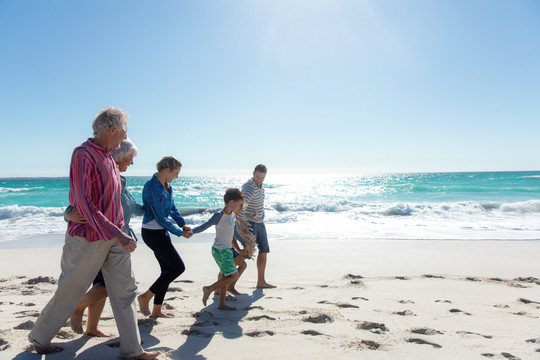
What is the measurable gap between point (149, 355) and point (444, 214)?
16.5 meters

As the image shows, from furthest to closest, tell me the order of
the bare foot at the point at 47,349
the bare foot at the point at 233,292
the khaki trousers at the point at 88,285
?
the bare foot at the point at 233,292, the bare foot at the point at 47,349, the khaki trousers at the point at 88,285

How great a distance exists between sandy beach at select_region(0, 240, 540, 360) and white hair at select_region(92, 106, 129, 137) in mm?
1595

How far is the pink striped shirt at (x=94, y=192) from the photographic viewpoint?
2197 mm

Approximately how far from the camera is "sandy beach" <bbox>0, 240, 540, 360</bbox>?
2.81 m

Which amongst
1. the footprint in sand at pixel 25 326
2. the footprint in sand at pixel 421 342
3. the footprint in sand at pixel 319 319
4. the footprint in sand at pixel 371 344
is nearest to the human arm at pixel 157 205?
the footprint in sand at pixel 25 326

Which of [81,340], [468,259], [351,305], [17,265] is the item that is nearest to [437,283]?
[351,305]

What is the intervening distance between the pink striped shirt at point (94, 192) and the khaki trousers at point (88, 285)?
114 mm

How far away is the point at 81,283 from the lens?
239 centimetres

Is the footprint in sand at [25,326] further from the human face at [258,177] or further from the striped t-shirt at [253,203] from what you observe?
the human face at [258,177]

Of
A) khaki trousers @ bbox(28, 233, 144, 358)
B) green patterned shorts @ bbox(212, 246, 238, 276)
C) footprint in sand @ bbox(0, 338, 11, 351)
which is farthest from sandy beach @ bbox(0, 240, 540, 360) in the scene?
green patterned shorts @ bbox(212, 246, 238, 276)

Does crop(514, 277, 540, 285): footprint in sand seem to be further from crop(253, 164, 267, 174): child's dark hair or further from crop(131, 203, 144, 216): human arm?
crop(131, 203, 144, 216): human arm

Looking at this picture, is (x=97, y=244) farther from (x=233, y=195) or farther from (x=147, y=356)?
(x=233, y=195)

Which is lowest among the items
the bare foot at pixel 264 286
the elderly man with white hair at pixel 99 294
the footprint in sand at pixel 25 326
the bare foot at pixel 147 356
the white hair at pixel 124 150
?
the bare foot at pixel 264 286

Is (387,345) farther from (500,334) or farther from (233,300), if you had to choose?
(233,300)
